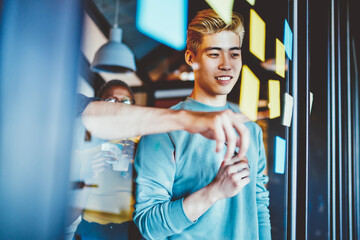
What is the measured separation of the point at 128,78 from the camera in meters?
0.99

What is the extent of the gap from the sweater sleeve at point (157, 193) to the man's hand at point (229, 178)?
11cm

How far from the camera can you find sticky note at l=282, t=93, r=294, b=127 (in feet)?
3.79

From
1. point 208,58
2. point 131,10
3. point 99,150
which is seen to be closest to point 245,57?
point 208,58

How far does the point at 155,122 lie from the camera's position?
0.62 m

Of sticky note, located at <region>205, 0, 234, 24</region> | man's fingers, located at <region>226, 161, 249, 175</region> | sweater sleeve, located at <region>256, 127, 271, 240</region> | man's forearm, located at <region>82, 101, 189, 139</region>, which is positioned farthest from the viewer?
sweater sleeve, located at <region>256, 127, 271, 240</region>

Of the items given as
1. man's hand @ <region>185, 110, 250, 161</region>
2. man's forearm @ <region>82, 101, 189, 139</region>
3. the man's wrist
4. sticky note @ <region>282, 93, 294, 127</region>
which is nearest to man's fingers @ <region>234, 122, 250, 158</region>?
man's hand @ <region>185, 110, 250, 161</region>

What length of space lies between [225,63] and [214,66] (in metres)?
0.04

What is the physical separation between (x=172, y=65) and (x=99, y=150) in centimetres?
37

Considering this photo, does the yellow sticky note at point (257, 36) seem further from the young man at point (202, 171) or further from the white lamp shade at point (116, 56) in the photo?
the white lamp shade at point (116, 56)

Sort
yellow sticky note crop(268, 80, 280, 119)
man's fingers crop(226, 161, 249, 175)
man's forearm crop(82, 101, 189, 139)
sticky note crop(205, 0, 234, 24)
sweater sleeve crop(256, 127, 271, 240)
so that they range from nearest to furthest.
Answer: man's forearm crop(82, 101, 189, 139), man's fingers crop(226, 161, 249, 175), sticky note crop(205, 0, 234, 24), sweater sleeve crop(256, 127, 271, 240), yellow sticky note crop(268, 80, 280, 119)

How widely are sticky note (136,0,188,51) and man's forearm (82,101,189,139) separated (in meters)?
0.30

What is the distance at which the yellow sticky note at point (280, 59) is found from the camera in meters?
1.14

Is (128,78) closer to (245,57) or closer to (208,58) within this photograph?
(208,58)

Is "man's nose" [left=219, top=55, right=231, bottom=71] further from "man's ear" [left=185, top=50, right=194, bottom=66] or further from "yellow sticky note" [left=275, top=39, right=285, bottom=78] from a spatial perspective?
"yellow sticky note" [left=275, top=39, right=285, bottom=78]
